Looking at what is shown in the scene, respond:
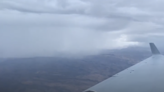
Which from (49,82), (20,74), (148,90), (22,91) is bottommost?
(148,90)

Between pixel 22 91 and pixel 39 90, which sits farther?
pixel 39 90

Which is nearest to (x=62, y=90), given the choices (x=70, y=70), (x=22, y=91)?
(x=22, y=91)

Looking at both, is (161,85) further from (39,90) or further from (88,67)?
(88,67)

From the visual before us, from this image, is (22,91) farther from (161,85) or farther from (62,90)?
(161,85)

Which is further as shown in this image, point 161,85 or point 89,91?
point 161,85

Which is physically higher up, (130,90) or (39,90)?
(39,90)

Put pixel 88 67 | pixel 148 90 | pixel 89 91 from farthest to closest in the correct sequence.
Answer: pixel 88 67 → pixel 148 90 → pixel 89 91

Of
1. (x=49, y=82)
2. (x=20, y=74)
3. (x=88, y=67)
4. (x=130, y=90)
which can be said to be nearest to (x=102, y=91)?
(x=130, y=90)

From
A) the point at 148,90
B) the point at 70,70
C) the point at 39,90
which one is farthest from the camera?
the point at 70,70

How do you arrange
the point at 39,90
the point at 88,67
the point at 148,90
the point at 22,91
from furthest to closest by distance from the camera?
the point at 88,67 → the point at 39,90 → the point at 22,91 → the point at 148,90
